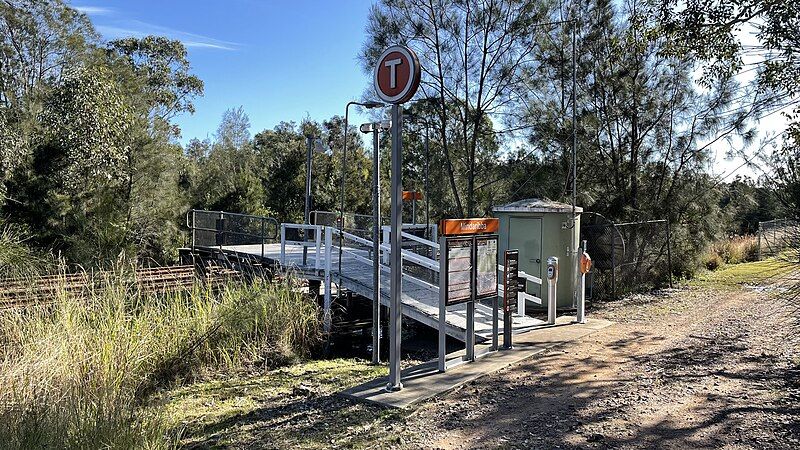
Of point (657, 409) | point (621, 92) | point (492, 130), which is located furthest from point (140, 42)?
point (657, 409)

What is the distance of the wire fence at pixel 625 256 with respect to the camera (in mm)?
12601

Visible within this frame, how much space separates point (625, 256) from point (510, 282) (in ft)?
23.0

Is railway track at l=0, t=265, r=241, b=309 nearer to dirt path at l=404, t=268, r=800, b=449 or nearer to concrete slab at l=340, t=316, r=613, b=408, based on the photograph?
concrete slab at l=340, t=316, r=613, b=408

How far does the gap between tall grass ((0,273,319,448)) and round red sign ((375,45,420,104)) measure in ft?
11.1

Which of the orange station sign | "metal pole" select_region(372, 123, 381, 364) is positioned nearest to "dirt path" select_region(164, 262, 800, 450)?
"metal pole" select_region(372, 123, 381, 364)

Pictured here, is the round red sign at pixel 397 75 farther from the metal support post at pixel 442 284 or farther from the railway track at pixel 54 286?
the railway track at pixel 54 286

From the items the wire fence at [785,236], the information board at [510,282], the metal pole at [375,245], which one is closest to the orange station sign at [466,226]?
the information board at [510,282]

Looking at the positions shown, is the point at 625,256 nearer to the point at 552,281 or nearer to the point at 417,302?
the point at 552,281

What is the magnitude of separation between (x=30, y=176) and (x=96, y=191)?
5.46 ft

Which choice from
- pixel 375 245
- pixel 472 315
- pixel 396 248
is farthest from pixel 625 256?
pixel 396 248

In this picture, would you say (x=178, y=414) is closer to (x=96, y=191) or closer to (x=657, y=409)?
(x=657, y=409)

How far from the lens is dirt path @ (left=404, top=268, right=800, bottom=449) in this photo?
454 cm

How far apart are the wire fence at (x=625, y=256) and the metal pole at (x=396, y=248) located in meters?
7.59

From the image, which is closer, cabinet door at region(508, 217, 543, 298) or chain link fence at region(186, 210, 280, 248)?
cabinet door at region(508, 217, 543, 298)
